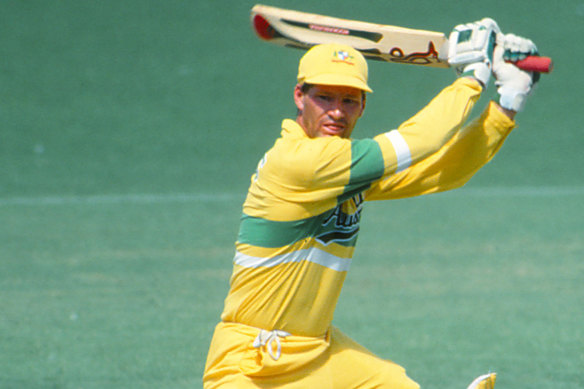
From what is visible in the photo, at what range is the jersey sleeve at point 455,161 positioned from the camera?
3354 mm

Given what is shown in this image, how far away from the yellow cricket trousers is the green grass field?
190cm

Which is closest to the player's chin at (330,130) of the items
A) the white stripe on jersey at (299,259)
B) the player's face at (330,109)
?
the player's face at (330,109)

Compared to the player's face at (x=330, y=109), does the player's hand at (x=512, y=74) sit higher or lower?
higher

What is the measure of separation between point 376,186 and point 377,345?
2570 millimetres

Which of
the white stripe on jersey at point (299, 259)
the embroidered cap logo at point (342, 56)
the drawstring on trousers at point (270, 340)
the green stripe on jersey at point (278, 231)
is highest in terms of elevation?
the embroidered cap logo at point (342, 56)

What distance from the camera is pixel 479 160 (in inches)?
135

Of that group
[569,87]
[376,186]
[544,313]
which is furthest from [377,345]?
[569,87]

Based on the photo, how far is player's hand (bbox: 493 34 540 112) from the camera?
327cm

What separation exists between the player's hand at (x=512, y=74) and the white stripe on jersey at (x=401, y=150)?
487 millimetres

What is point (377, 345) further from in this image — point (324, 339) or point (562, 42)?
point (562, 42)

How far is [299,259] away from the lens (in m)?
3.19

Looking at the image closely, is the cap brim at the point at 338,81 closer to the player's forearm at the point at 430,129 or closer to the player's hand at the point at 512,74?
the player's forearm at the point at 430,129

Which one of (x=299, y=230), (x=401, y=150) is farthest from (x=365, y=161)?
(x=299, y=230)

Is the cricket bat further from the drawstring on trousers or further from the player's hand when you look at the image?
the drawstring on trousers
